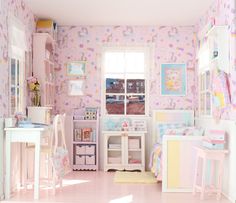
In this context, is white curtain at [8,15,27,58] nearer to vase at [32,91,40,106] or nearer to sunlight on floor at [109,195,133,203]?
vase at [32,91,40,106]

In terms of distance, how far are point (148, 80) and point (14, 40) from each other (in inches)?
113

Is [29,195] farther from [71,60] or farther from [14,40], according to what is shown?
[71,60]

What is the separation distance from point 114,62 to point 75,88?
33.1 inches

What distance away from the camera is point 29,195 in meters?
5.25

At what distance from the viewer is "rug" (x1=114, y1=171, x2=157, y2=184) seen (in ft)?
20.9

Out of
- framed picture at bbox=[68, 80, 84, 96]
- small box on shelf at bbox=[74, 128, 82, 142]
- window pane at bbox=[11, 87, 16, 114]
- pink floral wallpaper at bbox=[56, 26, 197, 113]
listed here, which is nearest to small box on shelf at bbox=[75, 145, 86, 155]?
small box on shelf at bbox=[74, 128, 82, 142]

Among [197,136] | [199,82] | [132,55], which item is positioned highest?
[132,55]

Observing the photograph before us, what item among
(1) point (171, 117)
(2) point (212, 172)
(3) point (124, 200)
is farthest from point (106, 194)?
(1) point (171, 117)

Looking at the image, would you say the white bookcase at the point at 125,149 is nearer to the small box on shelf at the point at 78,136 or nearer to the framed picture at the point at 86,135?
the framed picture at the point at 86,135

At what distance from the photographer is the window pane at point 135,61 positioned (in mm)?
7910

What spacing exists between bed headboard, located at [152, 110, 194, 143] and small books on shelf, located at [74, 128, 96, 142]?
1055 mm

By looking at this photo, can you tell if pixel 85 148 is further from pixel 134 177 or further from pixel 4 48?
pixel 4 48

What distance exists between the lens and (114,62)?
791 centimetres

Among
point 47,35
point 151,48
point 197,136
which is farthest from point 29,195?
point 151,48
